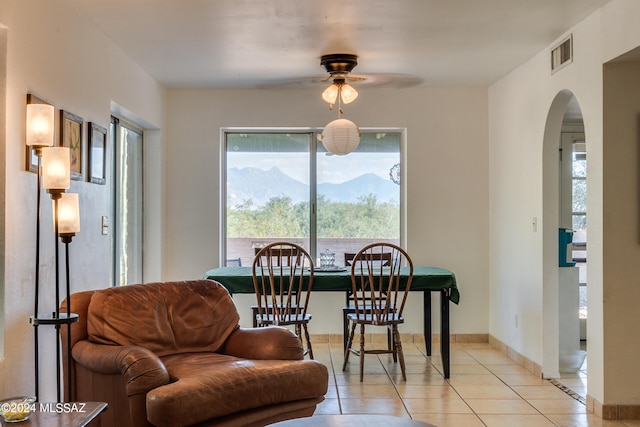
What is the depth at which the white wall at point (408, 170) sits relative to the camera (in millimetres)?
6125

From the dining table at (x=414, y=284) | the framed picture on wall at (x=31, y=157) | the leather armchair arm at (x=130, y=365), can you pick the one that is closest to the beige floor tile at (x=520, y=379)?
the dining table at (x=414, y=284)

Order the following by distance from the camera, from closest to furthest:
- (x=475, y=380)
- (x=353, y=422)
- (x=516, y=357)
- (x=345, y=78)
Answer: (x=353, y=422), (x=475, y=380), (x=516, y=357), (x=345, y=78)

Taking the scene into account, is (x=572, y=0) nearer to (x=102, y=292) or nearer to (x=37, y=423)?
(x=102, y=292)

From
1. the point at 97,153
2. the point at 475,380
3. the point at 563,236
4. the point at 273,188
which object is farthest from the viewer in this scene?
the point at 273,188

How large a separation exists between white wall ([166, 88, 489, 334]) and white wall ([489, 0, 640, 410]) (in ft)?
0.56

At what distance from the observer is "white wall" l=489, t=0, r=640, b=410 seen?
12.3ft

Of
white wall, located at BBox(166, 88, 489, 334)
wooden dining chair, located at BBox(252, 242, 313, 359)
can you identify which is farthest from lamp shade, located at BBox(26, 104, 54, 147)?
white wall, located at BBox(166, 88, 489, 334)

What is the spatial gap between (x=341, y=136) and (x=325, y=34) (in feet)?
3.81

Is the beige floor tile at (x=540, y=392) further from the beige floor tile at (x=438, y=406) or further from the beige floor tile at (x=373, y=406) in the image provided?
the beige floor tile at (x=373, y=406)

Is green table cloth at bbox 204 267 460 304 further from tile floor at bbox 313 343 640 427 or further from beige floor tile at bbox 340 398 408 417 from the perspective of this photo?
beige floor tile at bbox 340 398 408 417

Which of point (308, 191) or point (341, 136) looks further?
point (308, 191)

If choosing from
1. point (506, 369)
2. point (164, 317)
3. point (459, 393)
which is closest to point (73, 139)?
point (164, 317)

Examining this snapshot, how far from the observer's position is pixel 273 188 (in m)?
6.33

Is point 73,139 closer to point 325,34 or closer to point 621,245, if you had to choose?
point 325,34
